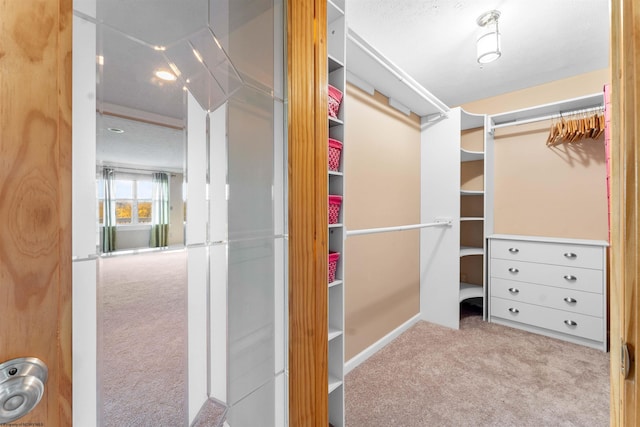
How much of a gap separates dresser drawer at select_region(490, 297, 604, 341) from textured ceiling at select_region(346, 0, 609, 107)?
2357 millimetres

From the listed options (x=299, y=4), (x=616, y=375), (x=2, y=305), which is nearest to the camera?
(x=2, y=305)

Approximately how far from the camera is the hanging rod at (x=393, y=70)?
1632 mm

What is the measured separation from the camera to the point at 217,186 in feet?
2.66

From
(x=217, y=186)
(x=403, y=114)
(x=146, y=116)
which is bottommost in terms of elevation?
(x=217, y=186)

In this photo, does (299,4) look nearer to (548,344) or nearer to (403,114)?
(403,114)

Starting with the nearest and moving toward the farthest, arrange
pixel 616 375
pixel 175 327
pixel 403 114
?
pixel 616 375 < pixel 175 327 < pixel 403 114

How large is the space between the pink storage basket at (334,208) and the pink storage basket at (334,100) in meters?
0.43

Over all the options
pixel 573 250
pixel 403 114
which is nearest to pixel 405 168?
pixel 403 114

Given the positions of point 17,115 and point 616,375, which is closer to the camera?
point 17,115

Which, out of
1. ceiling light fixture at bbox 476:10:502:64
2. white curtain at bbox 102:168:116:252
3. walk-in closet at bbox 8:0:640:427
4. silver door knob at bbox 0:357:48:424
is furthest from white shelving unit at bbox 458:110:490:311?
silver door knob at bbox 0:357:48:424

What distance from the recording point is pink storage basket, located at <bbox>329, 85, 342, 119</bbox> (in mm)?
1365

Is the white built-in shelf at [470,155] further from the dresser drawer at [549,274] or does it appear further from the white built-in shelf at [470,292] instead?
the white built-in shelf at [470,292]

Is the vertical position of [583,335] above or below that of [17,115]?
below

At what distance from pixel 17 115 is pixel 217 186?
43cm
